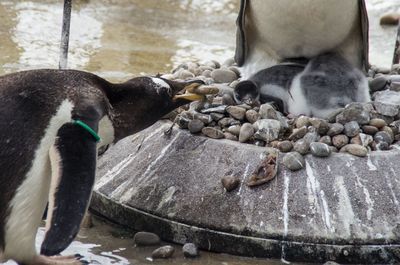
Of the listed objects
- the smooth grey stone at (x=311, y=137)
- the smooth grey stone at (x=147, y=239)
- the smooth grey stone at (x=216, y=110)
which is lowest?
the smooth grey stone at (x=147, y=239)

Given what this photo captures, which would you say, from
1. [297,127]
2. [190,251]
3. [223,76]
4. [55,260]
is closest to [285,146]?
[297,127]

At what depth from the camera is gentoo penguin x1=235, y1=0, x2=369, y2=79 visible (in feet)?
15.9

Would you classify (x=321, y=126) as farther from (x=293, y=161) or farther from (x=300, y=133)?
(x=293, y=161)

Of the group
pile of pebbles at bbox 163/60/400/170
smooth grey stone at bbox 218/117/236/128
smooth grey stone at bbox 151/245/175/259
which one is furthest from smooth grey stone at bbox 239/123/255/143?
smooth grey stone at bbox 151/245/175/259

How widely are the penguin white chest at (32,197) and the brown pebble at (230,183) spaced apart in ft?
2.95

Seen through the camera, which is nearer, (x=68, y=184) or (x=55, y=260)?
(x=68, y=184)

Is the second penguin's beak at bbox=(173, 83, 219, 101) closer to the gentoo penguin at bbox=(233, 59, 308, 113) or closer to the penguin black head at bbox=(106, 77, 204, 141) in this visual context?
the penguin black head at bbox=(106, 77, 204, 141)

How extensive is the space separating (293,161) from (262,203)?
25 centimetres

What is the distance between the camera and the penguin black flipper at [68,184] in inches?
133

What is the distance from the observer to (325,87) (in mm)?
4805

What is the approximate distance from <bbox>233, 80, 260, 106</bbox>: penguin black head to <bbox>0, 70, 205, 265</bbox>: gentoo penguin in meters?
0.97

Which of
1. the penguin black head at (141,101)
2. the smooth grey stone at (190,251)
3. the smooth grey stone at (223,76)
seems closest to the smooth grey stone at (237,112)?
the penguin black head at (141,101)

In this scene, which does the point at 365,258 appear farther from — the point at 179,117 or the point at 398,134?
the point at 179,117

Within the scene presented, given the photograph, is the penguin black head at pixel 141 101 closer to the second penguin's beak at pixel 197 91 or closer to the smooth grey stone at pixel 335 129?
the second penguin's beak at pixel 197 91
